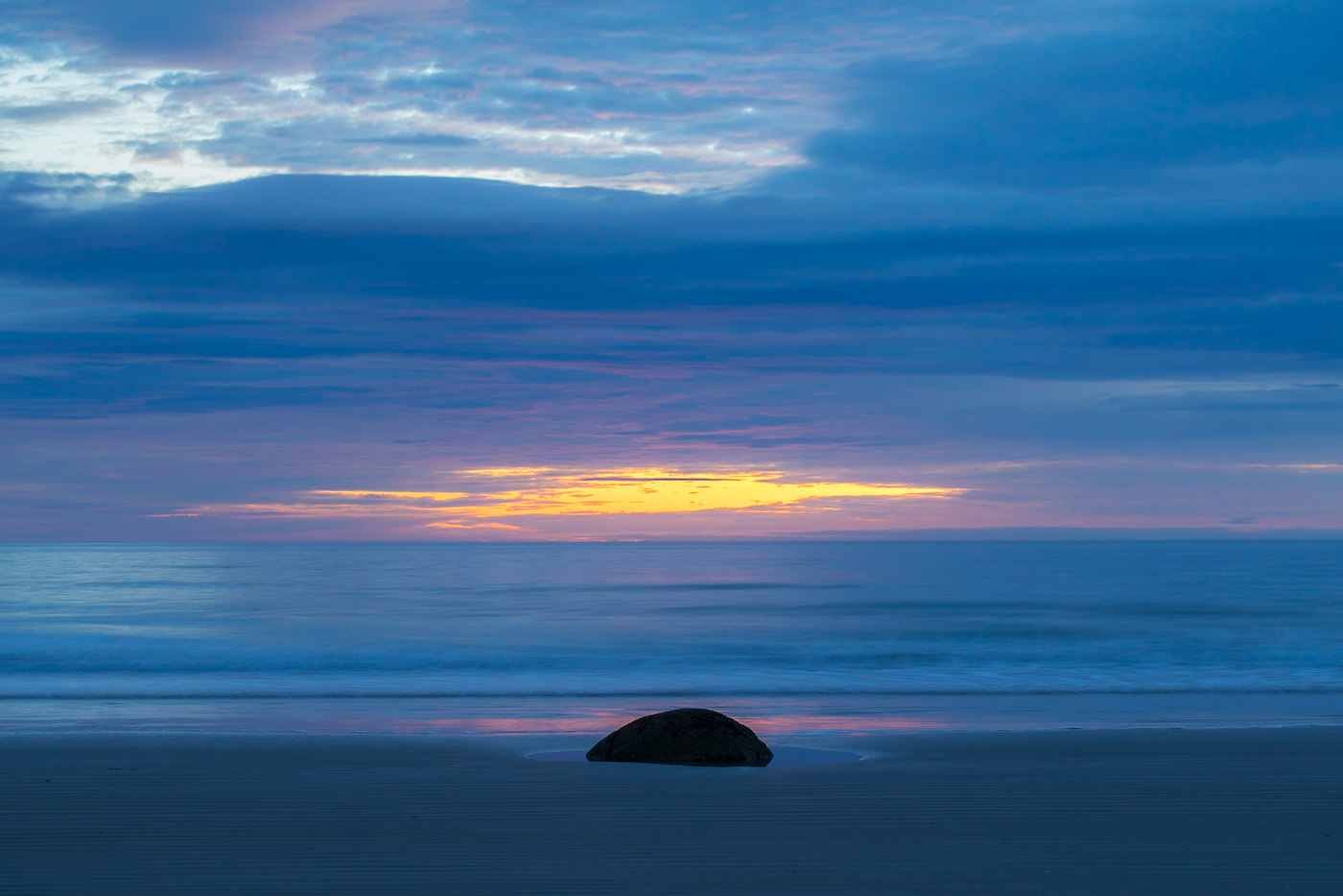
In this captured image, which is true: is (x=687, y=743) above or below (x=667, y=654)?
below

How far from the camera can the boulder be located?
9.20m

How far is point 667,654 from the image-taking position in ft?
77.5

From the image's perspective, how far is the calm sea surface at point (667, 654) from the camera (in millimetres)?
13562

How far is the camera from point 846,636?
89.5 ft

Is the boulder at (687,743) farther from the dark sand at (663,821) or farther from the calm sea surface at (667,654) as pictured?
the calm sea surface at (667,654)

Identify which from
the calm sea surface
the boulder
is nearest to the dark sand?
the boulder

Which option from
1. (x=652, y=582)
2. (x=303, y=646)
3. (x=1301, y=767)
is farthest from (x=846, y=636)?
(x=652, y=582)

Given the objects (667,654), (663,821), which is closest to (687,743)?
(663,821)

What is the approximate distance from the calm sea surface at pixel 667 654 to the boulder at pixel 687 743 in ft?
8.27

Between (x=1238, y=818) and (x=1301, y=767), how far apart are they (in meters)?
2.33

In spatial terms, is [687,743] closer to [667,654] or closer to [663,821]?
[663,821]

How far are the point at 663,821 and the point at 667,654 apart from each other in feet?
53.8

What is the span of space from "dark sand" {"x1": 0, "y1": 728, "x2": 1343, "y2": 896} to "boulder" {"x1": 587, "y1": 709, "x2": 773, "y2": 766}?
0.70 feet

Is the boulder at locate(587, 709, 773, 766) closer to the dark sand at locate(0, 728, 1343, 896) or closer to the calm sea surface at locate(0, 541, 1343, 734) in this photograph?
the dark sand at locate(0, 728, 1343, 896)
